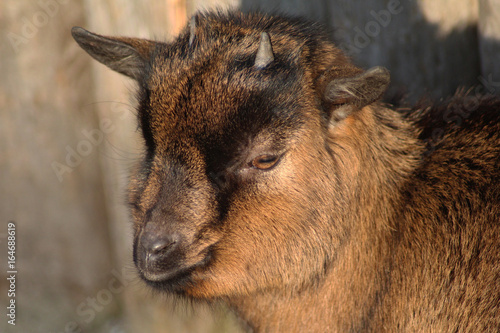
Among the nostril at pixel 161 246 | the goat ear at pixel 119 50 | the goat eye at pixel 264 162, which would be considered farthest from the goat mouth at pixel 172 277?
the goat ear at pixel 119 50

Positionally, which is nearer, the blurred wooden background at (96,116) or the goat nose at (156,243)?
the goat nose at (156,243)

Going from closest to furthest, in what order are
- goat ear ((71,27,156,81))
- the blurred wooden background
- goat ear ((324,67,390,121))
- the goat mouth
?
goat ear ((324,67,390,121)) → the goat mouth → goat ear ((71,27,156,81)) → the blurred wooden background

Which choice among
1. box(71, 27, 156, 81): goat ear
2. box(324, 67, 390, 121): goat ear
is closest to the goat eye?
box(324, 67, 390, 121): goat ear

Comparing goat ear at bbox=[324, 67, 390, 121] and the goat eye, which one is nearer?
goat ear at bbox=[324, 67, 390, 121]

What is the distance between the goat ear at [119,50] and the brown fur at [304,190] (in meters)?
0.02

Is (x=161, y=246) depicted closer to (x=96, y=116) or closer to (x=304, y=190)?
(x=304, y=190)

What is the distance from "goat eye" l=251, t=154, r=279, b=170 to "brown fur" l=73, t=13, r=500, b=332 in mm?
25

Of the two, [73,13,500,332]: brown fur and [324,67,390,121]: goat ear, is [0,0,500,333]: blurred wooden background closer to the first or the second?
[73,13,500,332]: brown fur

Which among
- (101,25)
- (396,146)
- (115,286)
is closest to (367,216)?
(396,146)

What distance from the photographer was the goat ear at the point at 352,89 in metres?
3.04

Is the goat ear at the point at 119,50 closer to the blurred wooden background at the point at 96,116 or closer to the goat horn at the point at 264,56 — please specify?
the blurred wooden background at the point at 96,116

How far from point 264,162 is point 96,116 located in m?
3.31

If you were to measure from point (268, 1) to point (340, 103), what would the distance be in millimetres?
1788

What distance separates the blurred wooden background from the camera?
184 inches
